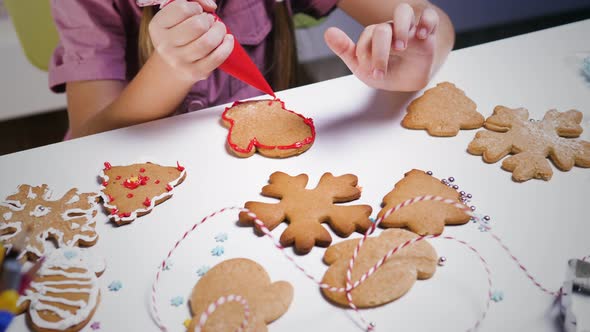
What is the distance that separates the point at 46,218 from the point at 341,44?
500 millimetres

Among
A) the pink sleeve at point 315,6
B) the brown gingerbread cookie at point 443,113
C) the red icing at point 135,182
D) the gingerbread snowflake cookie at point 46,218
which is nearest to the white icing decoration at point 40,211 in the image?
the gingerbread snowflake cookie at point 46,218

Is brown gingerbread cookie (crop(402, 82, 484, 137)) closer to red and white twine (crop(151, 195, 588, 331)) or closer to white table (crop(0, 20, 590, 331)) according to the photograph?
white table (crop(0, 20, 590, 331))

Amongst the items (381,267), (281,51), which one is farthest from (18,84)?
(381,267)

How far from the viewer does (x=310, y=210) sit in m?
0.65

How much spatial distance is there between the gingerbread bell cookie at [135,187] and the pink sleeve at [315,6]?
0.66 meters

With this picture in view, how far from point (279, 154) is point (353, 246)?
219 mm

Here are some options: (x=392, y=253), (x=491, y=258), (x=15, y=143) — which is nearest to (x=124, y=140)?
(x=392, y=253)

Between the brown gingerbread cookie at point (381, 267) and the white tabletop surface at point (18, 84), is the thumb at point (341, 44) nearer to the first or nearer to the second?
the brown gingerbread cookie at point (381, 267)

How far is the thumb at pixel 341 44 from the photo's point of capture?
2.56 ft

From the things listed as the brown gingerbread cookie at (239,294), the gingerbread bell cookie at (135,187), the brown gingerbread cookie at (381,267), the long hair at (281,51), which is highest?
the brown gingerbread cookie at (381,267)

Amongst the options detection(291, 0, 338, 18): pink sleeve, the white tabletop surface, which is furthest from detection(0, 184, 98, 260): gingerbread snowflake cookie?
the white tabletop surface

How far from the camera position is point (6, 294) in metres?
0.38

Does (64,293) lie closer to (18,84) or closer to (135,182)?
(135,182)

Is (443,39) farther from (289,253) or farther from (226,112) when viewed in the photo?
(289,253)
